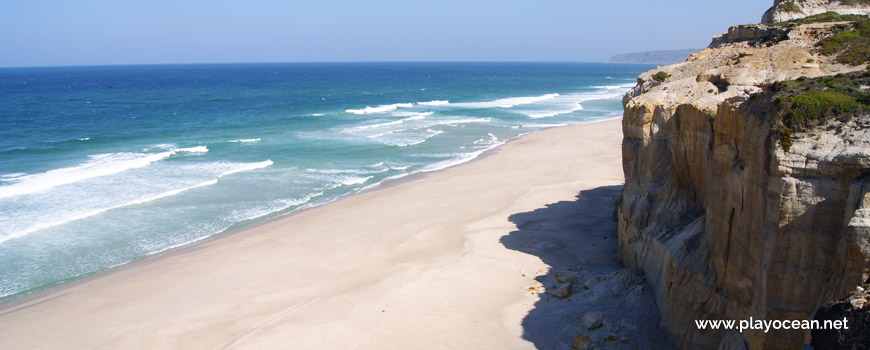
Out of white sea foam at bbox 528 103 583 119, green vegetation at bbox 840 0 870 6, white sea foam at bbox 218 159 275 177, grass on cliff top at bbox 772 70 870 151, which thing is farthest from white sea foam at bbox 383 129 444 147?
grass on cliff top at bbox 772 70 870 151

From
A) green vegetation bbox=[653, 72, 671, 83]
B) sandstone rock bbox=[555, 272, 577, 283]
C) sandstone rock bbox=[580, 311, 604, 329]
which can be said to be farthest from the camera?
green vegetation bbox=[653, 72, 671, 83]

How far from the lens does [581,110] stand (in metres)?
57.9

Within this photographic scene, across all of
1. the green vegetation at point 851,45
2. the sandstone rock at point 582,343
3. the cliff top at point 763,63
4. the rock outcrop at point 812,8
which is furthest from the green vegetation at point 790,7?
the sandstone rock at point 582,343

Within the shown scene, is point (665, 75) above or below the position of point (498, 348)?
above

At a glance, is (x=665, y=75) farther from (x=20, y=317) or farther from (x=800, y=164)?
(x=20, y=317)

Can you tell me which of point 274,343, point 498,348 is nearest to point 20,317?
point 274,343

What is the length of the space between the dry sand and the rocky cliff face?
1.32 metres

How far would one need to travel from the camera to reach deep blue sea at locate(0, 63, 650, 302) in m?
20.5

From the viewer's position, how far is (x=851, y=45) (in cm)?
1214

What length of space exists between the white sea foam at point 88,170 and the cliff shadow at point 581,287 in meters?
22.0

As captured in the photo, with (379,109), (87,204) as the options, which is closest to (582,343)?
(87,204)

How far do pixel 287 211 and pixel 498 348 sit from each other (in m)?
14.2

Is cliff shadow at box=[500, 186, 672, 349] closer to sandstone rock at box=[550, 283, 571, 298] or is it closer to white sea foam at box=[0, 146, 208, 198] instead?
sandstone rock at box=[550, 283, 571, 298]

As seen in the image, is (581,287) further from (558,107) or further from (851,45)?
(558,107)
